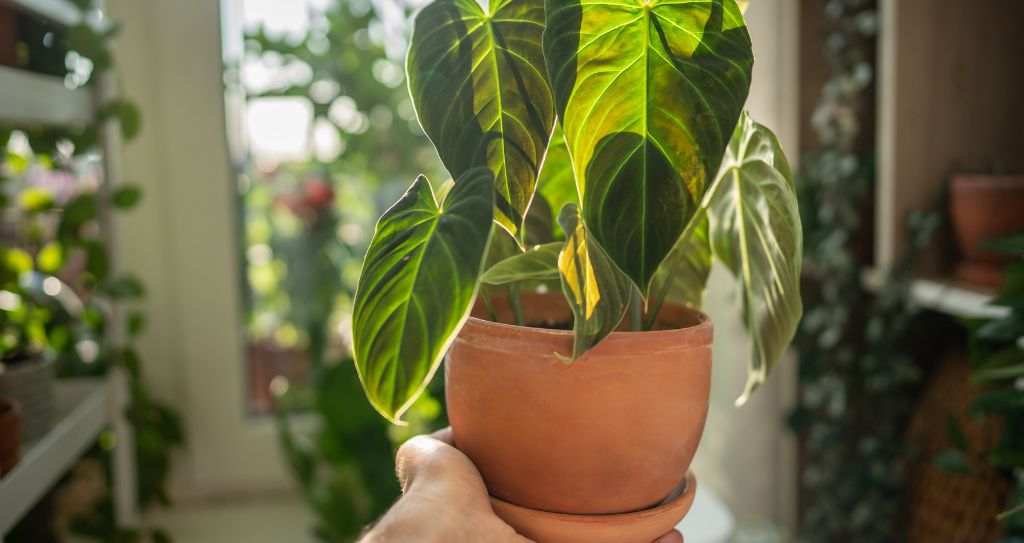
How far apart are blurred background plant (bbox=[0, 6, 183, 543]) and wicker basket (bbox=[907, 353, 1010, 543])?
1.24 m

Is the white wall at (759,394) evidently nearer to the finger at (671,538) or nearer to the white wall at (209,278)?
the white wall at (209,278)

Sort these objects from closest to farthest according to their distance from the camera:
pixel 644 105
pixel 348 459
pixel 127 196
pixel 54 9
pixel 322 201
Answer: pixel 644 105, pixel 54 9, pixel 127 196, pixel 348 459, pixel 322 201

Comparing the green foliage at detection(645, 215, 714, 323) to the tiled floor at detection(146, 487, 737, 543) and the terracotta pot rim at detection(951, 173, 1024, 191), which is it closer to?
the terracotta pot rim at detection(951, 173, 1024, 191)

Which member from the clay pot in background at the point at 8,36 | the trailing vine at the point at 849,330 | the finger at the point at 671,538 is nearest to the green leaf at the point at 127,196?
the clay pot in background at the point at 8,36

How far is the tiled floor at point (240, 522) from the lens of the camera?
1.59 meters

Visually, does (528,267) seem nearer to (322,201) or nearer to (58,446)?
(58,446)

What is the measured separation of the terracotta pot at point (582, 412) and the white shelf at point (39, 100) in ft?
2.27

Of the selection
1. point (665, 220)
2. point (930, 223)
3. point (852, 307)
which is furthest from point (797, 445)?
point (665, 220)

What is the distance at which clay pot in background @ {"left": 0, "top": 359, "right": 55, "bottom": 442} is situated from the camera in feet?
3.25

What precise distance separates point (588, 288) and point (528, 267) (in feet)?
0.20

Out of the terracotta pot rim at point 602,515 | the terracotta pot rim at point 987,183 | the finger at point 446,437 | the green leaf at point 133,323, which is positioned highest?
the terracotta pot rim at point 987,183

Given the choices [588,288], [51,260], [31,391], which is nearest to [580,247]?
[588,288]

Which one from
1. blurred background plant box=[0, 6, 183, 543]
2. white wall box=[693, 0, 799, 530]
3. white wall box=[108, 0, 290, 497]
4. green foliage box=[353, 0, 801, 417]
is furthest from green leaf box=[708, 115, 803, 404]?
white wall box=[108, 0, 290, 497]

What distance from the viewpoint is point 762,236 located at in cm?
60
